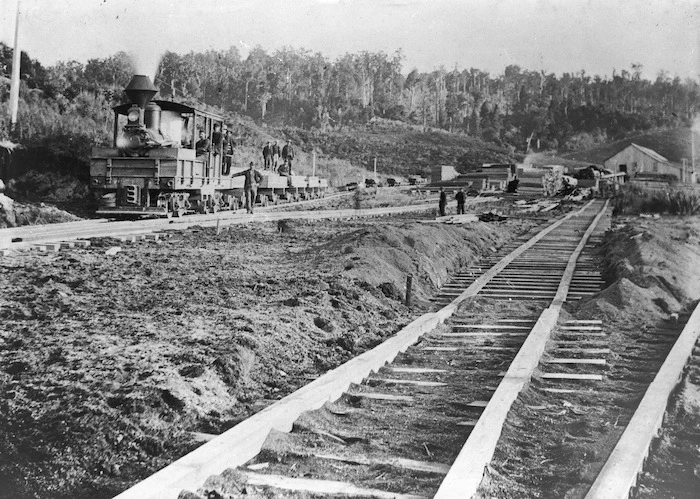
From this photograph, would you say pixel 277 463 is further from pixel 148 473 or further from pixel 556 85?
pixel 556 85

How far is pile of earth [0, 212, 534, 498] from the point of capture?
14.2ft

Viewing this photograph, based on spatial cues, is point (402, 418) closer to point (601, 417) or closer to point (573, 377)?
point (601, 417)

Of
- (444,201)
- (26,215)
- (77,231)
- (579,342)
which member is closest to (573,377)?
(579,342)

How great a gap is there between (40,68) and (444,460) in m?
38.6

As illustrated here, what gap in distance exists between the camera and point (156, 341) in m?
6.30

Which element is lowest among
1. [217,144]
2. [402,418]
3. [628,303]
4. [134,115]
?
[402,418]

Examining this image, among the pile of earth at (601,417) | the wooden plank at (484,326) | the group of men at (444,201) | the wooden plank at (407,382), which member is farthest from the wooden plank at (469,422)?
the group of men at (444,201)

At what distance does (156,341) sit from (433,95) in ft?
464

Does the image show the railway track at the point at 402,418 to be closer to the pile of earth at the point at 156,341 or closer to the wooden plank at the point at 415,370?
the wooden plank at the point at 415,370

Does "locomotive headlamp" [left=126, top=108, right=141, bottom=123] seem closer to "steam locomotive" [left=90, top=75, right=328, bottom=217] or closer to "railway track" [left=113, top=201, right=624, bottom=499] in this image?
"steam locomotive" [left=90, top=75, right=328, bottom=217]

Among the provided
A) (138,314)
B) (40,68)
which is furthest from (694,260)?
(40,68)

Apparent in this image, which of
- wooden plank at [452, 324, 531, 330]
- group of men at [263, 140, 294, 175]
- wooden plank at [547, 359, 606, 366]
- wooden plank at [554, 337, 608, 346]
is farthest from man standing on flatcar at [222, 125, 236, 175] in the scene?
wooden plank at [547, 359, 606, 366]

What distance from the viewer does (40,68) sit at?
38.1 meters

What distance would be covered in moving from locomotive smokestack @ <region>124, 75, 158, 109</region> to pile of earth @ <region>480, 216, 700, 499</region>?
590 inches
